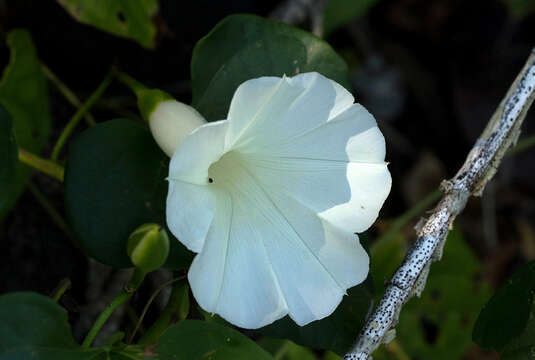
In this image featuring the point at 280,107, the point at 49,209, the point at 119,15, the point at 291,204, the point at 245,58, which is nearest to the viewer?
the point at 280,107

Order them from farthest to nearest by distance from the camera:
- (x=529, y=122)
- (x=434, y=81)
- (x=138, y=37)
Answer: (x=434, y=81) → (x=529, y=122) → (x=138, y=37)

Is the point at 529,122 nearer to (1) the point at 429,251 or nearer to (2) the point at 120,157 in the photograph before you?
(1) the point at 429,251

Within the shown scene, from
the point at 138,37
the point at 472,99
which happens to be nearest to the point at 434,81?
the point at 472,99

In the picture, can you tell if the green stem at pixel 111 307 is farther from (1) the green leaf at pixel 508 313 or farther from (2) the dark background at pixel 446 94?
(2) the dark background at pixel 446 94

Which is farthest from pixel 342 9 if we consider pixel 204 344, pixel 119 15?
pixel 204 344

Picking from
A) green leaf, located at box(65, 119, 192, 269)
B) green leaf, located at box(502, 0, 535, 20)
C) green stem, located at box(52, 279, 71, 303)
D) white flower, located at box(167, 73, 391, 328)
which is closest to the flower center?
white flower, located at box(167, 73, 391, 328)

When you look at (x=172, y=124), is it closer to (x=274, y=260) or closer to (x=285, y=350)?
(x=274, y=260)

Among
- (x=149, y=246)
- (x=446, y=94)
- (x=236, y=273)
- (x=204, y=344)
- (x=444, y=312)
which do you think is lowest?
(x=444, y=312)
